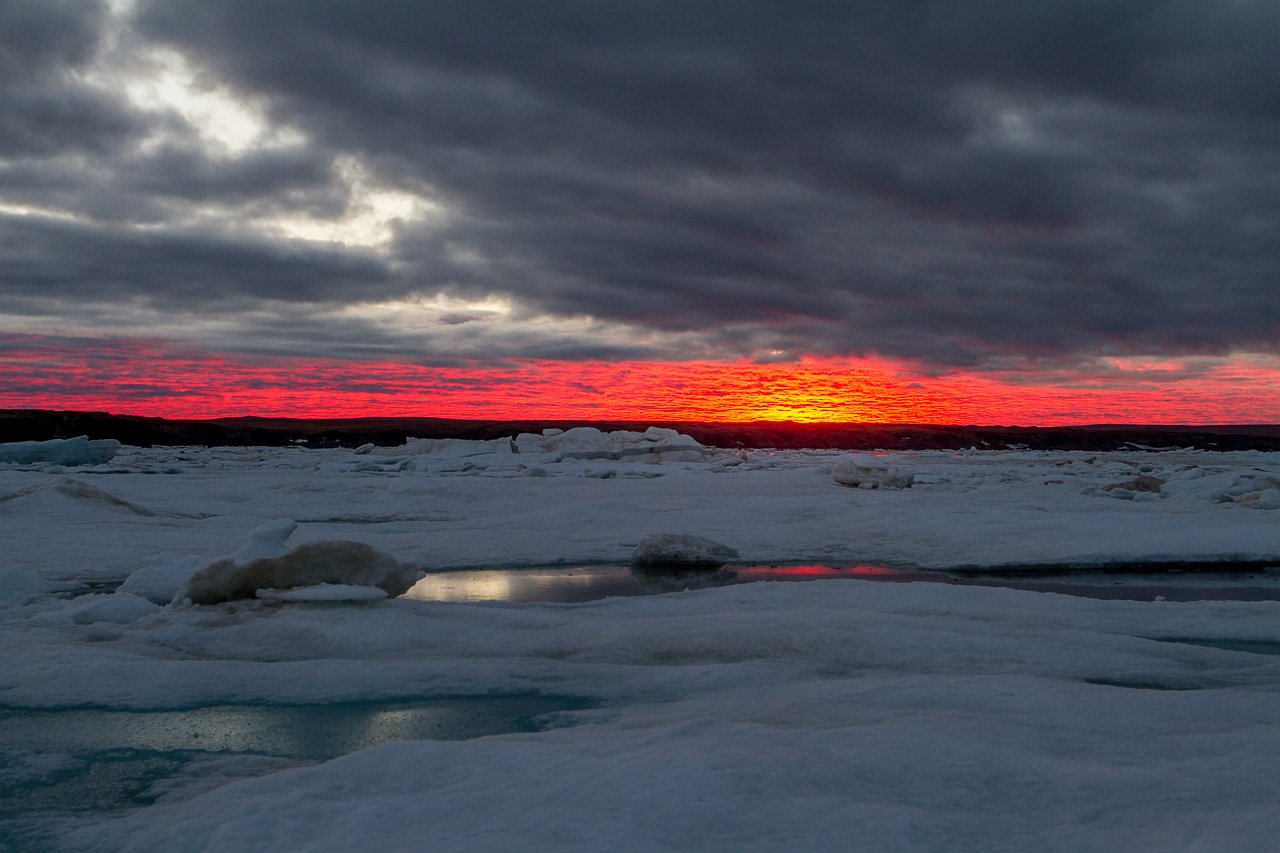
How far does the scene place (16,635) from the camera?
4543mm

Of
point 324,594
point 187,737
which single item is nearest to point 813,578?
point 324,594

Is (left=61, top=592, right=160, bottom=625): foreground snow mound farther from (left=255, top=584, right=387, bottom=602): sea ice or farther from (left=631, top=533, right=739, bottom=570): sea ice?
(left=631, top=533, right=739, bottom=570): sea ice

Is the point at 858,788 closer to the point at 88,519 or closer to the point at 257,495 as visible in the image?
the point at 88,519

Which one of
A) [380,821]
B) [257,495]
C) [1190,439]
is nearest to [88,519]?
[257,495]

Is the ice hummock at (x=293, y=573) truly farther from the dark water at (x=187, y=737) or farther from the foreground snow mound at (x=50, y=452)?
the foreground snow mound at (x=50, y=452)

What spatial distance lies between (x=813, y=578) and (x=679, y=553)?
4.40ft

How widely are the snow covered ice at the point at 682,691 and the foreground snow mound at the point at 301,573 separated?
20 mm

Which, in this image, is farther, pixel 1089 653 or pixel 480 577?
pixel 480 577

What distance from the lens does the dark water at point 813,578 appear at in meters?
6.88

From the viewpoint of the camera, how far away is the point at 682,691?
12.1 ft

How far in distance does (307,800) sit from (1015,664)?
339 centimetres

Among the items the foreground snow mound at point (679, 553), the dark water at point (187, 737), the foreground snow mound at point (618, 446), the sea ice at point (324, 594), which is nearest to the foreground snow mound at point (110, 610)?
the sea ice at point (324, 594)

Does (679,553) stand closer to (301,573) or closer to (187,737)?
(301,573)

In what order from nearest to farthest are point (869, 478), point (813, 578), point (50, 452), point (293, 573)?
point (293, 573) → point (813, 578) → point (869, 478) → point (50, 452)
